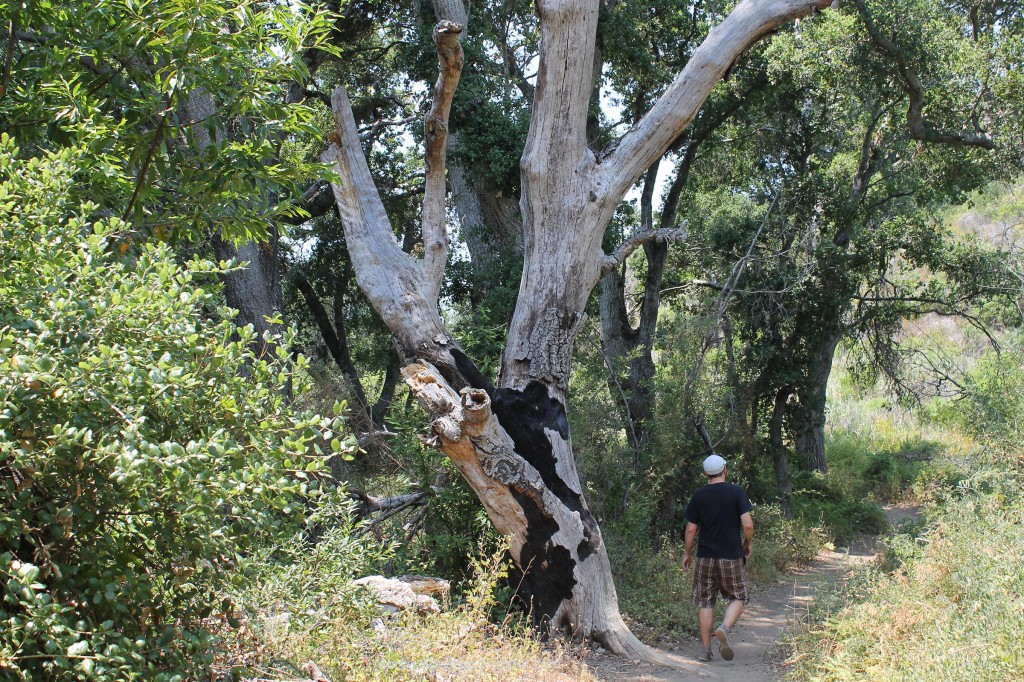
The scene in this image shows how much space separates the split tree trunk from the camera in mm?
7070

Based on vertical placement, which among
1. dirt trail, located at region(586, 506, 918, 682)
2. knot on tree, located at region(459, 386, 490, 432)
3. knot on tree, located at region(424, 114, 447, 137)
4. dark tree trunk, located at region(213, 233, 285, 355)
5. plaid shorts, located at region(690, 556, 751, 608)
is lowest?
dirt trail, located at region(586, 506, 918, 682)

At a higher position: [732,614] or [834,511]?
[834,511]

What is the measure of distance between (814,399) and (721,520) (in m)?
7.76

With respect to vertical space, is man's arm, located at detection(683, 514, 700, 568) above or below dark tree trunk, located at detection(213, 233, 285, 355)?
below

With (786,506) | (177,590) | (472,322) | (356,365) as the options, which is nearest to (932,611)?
(177,590)

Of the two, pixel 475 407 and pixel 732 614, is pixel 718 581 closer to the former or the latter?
pixel 732 614

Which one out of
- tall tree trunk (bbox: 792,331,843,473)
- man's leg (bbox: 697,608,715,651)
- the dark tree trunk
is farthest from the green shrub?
the dark tree trunk

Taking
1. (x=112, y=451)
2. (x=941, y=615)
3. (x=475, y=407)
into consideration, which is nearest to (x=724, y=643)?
(x=941, y=615)

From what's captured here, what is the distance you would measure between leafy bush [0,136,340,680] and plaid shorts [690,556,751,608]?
508 cm

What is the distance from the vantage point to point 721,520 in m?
7.78

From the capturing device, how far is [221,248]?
10477 mm

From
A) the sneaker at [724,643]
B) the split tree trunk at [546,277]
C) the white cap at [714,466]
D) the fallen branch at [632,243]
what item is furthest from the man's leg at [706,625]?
the fallen branch at [632,243]

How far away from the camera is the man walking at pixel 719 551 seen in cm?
769

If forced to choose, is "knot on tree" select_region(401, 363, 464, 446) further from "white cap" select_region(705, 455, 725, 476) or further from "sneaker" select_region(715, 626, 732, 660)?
"sneaker" select_region(715, 626, 732, 660)
